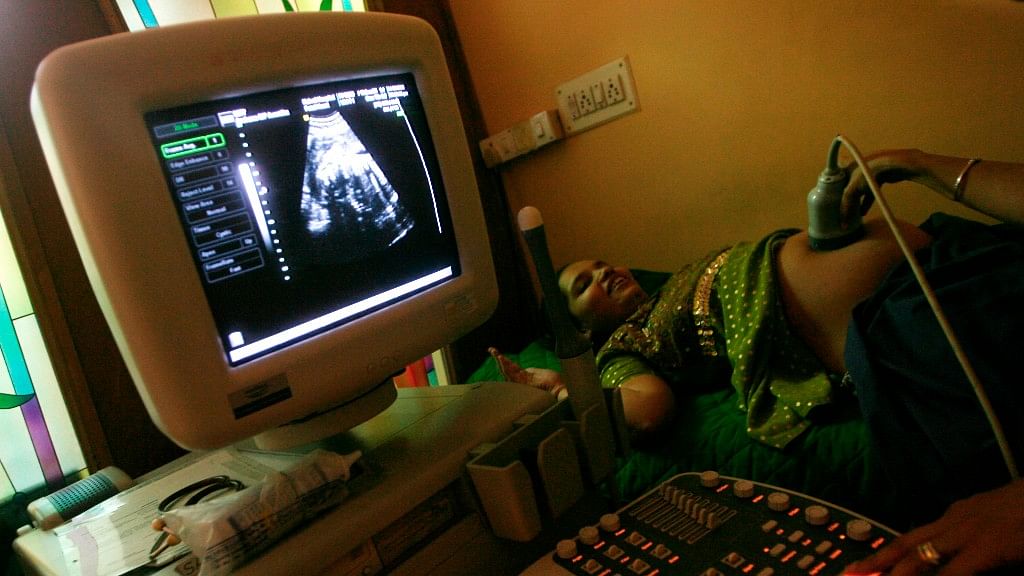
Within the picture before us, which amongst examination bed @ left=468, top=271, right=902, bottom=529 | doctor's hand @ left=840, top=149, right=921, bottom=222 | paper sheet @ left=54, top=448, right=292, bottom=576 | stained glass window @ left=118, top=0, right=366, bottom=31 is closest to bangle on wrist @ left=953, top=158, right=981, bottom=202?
doctor's hand @ left=840, top=149, right=921, bottom=222

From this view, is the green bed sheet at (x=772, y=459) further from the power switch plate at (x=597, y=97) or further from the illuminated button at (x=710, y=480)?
the power switch plate at (x=597, y=97)

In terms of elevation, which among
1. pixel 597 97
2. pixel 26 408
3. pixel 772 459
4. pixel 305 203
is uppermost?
pixel 597 97

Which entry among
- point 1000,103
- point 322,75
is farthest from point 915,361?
point 322,75

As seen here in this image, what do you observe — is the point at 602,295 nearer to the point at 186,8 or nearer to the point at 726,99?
the point at 726,99

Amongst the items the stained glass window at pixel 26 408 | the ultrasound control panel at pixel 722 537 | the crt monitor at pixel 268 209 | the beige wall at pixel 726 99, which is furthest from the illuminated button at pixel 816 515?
the stained glass window at pixel 26 408

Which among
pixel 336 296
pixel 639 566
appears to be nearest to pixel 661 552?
pixel 639 566

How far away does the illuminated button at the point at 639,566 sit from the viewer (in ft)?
1.75

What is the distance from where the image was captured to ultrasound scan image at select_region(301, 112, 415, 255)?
0.65 metres

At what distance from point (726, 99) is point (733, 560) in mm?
1046

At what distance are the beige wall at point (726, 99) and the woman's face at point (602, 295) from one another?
17cm

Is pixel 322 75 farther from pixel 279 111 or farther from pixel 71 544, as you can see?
pixel 71 544

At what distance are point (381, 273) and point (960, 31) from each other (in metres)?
1.03

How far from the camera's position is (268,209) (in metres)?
0.62

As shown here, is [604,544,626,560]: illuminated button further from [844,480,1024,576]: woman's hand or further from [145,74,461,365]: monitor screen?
[145,74,461,365]: monitor screen
